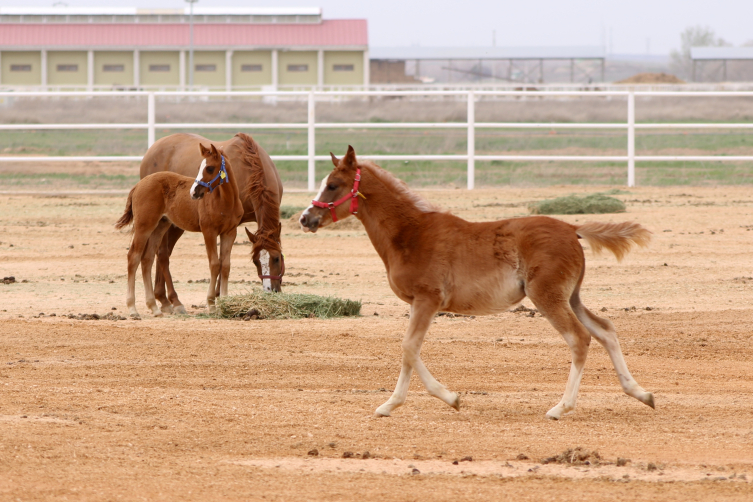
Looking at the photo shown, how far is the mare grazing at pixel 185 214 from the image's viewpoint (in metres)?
9.67

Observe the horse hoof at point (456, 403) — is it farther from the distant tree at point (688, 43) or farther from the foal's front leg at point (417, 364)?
the distant tree at point (688, 43)

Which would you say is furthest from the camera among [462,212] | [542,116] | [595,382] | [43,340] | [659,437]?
[542,116]

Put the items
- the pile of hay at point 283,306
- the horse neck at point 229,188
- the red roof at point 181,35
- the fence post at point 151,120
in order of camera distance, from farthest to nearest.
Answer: the red roof at point 181,35, the fence post at point 151,120, the horse neck at point 229,188, the pile of hay at point 283,306

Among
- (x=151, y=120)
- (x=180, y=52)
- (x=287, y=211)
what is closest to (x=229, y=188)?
(x=287, y=211)

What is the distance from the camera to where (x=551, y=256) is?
591 cm

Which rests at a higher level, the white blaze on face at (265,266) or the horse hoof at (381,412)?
the white blaze on face at (265,266)

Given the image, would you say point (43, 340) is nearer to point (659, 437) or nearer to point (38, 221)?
point (659, 437)

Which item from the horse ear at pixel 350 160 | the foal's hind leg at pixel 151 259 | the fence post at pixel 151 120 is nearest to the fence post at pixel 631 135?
the fence post at pixel 151 120

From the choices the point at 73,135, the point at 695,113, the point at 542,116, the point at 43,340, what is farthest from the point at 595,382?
the point at 695,113

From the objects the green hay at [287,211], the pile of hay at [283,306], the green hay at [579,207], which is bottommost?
the pile of hay at [283,306]

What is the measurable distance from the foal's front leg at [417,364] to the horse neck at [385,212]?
19.6 inches

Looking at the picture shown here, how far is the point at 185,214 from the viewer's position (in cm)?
981

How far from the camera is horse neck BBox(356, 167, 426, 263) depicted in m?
6.25

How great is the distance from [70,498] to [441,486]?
180cm
